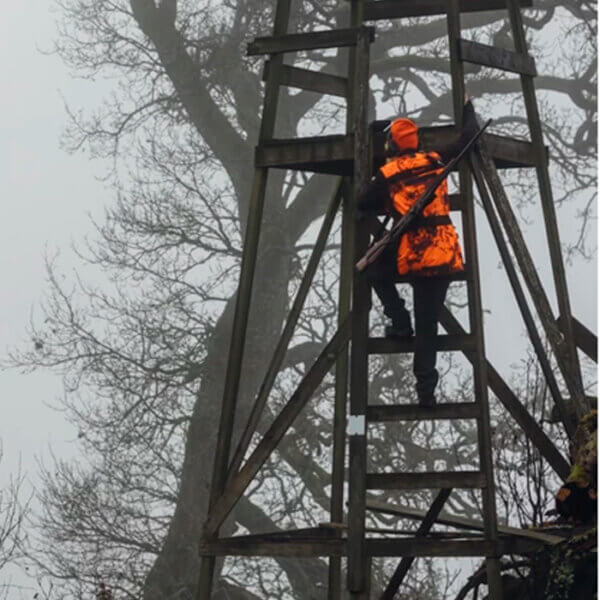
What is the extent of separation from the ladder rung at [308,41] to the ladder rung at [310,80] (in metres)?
0.22

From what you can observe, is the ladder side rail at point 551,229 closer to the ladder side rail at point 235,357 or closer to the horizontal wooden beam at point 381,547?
the horizontal wooden beam at point 381,547

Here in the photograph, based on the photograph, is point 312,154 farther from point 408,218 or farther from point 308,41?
point 408,218

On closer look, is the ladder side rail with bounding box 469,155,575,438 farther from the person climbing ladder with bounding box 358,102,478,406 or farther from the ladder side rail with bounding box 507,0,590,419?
the person climbing ladder with bounding box 358,102,478,406

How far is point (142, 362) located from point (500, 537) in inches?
566

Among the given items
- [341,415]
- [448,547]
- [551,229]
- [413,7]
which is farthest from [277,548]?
[413,7]

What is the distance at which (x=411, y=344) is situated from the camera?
7570mm

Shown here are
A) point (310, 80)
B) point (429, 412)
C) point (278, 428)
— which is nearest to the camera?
point (429, 412)

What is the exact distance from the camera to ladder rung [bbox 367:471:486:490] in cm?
716

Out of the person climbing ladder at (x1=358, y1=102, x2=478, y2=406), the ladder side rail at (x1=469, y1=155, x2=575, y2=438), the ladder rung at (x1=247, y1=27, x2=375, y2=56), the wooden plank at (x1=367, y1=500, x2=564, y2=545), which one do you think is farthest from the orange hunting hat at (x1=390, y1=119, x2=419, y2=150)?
the wooden plank at (x1=367, y1=500, x2=564, y2=545)

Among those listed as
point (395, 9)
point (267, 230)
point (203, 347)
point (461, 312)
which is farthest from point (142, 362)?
point (395, 9)

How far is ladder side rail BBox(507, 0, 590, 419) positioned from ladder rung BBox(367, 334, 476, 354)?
98 centimetres

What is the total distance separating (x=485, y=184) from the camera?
317 inches

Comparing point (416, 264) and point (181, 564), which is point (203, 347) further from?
point (416, 264)

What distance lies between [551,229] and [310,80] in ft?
6.49
